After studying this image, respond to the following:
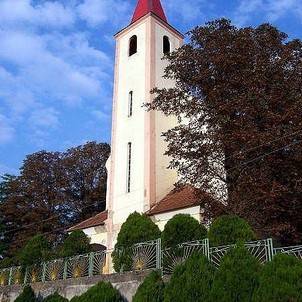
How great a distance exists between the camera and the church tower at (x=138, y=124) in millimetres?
22141

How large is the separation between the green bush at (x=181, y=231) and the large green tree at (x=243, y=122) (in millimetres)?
2302

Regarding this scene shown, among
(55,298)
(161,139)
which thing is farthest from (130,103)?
(55,298)

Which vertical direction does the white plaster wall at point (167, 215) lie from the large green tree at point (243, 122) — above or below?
below

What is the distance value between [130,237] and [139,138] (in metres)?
9.12

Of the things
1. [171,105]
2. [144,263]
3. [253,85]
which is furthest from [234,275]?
[171,105]

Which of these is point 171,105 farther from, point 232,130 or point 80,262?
point 80,262

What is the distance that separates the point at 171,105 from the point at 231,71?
8.59 feet

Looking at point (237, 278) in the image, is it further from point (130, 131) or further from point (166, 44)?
point (166, 44)

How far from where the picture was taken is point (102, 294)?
11.5 m

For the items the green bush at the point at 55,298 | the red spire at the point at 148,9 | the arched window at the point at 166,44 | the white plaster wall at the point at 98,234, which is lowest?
the green bush at the point at 55,298

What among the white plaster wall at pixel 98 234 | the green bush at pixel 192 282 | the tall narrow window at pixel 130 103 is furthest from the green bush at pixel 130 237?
the tall narrow window at pixel 130 103

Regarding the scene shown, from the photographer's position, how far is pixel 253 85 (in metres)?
15.6

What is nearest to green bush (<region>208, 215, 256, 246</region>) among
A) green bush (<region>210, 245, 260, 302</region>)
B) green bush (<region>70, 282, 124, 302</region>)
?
green bush (<region>210, 245, 260, 302</region>)

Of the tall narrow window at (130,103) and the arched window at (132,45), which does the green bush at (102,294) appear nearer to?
the tall narrow window at (130,103)
